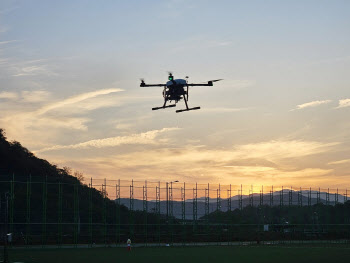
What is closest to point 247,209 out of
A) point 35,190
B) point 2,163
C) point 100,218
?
point 100,218

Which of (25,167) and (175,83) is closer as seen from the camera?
(175,83)

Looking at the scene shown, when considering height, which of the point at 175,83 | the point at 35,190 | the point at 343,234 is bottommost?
the point at 343,234

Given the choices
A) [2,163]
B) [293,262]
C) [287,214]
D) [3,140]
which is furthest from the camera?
[3,140]

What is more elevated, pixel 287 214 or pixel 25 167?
pixel 25 167

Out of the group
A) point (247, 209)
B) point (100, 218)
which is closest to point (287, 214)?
point (247, 209)

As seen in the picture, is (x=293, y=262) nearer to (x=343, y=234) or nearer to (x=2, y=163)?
(x=343, y=234)

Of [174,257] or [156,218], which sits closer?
[174,257]

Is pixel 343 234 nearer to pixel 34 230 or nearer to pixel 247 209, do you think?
pixel 247 209

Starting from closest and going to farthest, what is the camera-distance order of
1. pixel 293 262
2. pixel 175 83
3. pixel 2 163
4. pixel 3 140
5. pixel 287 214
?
pixel 293 262, pixel 175 83, pixel 287 214, pixel 2 163, pixel 3 140

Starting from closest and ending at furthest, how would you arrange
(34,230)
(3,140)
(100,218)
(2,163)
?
(34,230)
(100,218)
(2,163)
(3,140)
